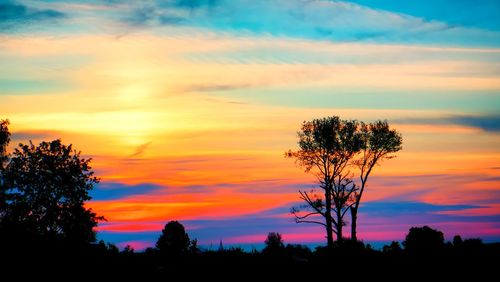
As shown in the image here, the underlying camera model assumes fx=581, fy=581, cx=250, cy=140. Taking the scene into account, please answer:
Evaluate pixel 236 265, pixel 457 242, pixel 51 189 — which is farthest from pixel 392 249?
pixel 51 189

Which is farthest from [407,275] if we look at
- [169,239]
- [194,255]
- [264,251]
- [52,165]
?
[169,239]

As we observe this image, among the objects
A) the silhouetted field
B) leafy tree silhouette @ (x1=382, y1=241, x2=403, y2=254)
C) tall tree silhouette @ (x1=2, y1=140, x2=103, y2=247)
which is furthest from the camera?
tall tree silhouette @ (x1=2, y1=140, x2=103, y2=247)

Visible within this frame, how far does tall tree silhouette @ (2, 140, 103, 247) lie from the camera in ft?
225

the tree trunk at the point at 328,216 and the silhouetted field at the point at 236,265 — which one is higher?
the tree trunk at the point at 328,216

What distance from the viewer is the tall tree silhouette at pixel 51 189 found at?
68625mm

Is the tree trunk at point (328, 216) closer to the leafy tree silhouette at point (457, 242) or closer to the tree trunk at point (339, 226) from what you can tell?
the tree trunk at point (339, 226)

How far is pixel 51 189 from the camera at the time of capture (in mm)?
70562

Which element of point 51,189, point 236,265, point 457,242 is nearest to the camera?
point 236,265

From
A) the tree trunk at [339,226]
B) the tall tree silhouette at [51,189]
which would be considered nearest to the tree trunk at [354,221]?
the tree trunk at [339,226]

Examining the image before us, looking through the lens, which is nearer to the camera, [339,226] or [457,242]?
[457,242]

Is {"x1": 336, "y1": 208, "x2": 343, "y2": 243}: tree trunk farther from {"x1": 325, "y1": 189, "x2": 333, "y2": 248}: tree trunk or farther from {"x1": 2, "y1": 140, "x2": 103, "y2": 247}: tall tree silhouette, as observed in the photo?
{"x1": 2, "y1": 140, "x2": 103, "y2": 247}: tall tree silhouette

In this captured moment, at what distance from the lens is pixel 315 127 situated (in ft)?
246

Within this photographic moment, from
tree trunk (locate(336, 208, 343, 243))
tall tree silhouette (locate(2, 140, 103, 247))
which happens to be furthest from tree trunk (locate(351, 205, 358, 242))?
tall tree silhouette (locate(2, 140, 103, 247))

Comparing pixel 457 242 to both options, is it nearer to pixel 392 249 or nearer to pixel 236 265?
pixel 392 249
